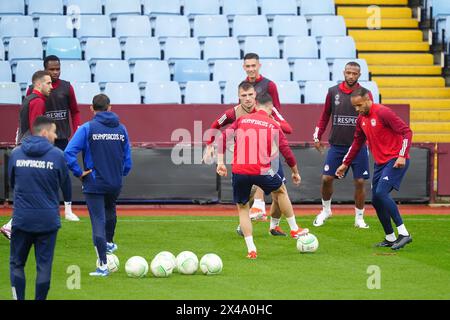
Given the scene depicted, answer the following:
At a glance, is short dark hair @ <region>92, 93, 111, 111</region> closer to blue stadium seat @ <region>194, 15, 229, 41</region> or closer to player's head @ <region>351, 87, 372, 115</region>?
player's head @ <region>351, 87, 372, 115</region>

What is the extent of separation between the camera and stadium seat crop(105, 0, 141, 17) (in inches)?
913

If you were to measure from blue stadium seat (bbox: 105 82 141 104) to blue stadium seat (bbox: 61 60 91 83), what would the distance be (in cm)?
67

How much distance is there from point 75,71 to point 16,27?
2063 mm

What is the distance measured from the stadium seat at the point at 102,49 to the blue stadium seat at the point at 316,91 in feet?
13.2

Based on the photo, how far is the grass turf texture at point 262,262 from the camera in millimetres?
11078

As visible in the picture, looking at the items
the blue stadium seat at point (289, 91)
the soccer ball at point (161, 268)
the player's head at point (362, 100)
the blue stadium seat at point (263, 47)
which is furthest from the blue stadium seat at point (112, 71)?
the soccer ball at point (161, 268)

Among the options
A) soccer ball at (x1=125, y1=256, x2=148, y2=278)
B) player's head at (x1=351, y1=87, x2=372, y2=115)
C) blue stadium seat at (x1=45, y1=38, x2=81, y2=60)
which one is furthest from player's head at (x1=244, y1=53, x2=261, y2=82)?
blue stadium seat at (x1=45, y1=38, x2=81, y2=60)

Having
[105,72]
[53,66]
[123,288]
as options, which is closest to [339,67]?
[105,72]

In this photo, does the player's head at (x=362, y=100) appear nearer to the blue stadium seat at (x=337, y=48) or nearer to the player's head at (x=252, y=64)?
the player's head at (x=252, y=64)

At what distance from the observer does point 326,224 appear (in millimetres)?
17188

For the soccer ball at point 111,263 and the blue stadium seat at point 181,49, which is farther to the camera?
the blue stadium seat at point 181,49

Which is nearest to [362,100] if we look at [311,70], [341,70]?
[311,70]

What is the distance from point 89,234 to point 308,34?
10.0 meters

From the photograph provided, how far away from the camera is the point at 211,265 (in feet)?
39.8
